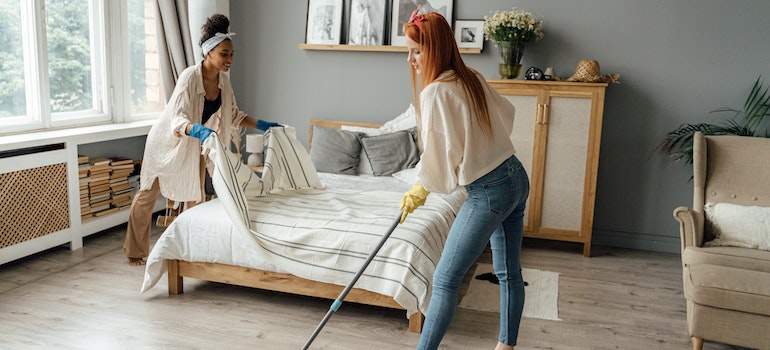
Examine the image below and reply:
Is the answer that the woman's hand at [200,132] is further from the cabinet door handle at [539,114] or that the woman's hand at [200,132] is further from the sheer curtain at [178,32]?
the cabinet door handle at [539,114]

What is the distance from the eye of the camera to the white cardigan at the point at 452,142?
79.6 inches

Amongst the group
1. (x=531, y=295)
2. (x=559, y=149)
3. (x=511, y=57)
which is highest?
(x=511, y=57)

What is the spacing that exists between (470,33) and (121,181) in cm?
269

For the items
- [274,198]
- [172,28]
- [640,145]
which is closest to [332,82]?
[172,28]

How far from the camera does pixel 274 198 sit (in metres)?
3.47

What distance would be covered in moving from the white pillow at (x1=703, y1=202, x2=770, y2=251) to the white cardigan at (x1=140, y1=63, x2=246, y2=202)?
2781mm

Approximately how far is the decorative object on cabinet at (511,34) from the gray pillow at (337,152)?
1.15m

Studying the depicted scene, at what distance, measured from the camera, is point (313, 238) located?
9.60 feet

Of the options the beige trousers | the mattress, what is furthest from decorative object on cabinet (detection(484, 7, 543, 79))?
the beige trousers

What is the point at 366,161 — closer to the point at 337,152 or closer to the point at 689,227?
the point at 337,152

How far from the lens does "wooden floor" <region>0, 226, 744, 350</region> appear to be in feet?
9.03

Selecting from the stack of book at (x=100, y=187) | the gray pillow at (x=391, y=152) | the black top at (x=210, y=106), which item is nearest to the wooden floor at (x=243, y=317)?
the stack of book at (x=100, y=187)

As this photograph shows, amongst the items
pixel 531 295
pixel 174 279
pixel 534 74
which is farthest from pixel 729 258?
pixel 174 279

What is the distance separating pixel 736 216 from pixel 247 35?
3.78 meters
